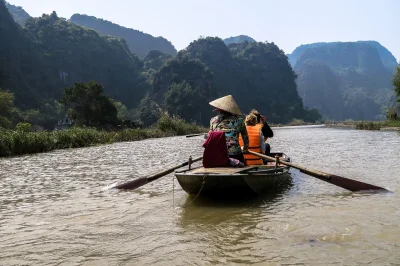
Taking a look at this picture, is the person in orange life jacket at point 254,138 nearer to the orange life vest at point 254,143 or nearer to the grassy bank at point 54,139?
the orange life vest at point 254,143

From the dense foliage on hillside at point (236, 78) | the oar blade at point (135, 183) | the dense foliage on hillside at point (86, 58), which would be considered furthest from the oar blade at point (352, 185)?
the dense foliage on hillside at point (86, 58)

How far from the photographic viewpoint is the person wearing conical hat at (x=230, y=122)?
6.35 metres

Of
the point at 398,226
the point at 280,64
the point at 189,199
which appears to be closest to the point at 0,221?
the point at 189,199

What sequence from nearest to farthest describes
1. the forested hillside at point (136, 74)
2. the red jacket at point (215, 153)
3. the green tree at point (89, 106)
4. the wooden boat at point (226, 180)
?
the wooden boat at point (226, 180)
the red jacket at point (215, 153)
the green tree at point (89, 106)
the forested hillside at point (136, 74)

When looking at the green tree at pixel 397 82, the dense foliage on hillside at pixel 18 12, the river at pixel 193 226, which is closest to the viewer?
the river at pixel 193 226

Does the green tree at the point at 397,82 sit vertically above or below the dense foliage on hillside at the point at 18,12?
below

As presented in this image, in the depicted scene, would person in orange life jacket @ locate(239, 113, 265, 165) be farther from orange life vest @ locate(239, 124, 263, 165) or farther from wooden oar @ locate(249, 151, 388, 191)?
wooden oar @ locate(249, 151, 388, 191)

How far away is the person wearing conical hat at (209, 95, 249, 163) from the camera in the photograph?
635cm

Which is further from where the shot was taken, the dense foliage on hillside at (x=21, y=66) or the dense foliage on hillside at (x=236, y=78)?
the dense foliage on hillside at (x=236, y=78)


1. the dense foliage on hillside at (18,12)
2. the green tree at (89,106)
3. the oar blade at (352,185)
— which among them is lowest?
the oar blade at (352,185)

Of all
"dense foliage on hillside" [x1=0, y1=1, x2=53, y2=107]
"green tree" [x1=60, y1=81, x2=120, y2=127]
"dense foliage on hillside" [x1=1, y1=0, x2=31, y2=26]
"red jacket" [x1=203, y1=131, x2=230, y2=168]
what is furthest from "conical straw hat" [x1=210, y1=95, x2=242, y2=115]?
"dense foliage on hillside" [x1=1, y1=0, x2=31, y2=26]

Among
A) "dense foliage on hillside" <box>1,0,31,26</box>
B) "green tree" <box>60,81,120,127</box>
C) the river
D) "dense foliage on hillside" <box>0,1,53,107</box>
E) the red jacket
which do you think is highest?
"dense foliage on hillside" <box>1,0,31,26</box>

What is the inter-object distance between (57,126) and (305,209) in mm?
64361

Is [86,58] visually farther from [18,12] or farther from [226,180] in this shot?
[226,180]
